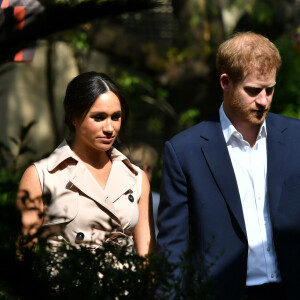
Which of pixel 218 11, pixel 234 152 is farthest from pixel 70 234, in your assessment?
pixel 218 11

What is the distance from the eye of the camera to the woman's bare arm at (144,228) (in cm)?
362

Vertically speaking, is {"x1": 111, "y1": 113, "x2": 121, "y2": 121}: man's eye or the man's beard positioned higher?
{"x1": 111, "y1": 113, "x2": 121, "y2": 121}: man's eye

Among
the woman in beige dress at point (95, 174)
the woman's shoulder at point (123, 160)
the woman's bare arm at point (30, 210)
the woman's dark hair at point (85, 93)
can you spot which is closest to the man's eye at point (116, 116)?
the woman in beige dress at point (95, 174)

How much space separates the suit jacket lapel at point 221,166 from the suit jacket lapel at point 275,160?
6.0 inches

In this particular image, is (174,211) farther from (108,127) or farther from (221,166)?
(108,127)

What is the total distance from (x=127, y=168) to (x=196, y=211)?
1.60ft

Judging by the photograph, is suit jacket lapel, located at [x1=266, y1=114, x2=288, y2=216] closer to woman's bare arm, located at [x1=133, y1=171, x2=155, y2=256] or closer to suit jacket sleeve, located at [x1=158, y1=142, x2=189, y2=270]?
suit jacket sleeve, located at [x1=158, y1=142, x2=189, y2=270]

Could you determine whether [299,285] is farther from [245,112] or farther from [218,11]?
[218,11]

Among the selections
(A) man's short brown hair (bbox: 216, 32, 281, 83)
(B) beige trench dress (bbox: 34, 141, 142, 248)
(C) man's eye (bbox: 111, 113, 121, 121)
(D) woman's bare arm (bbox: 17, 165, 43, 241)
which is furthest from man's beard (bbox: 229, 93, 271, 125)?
(D) woman's bare arm (bbox: 17, 165, 43, 241)

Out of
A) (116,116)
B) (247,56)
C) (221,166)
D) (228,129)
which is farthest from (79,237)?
(247,56)

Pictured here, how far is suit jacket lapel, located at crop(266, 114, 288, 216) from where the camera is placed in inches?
135

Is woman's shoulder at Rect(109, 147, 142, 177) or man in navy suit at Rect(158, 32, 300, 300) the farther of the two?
woman's shoulder at Rect(109, 147, 142, 177)

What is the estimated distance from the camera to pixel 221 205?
11.4ft

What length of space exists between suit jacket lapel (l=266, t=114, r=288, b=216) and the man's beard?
177 millimetres
